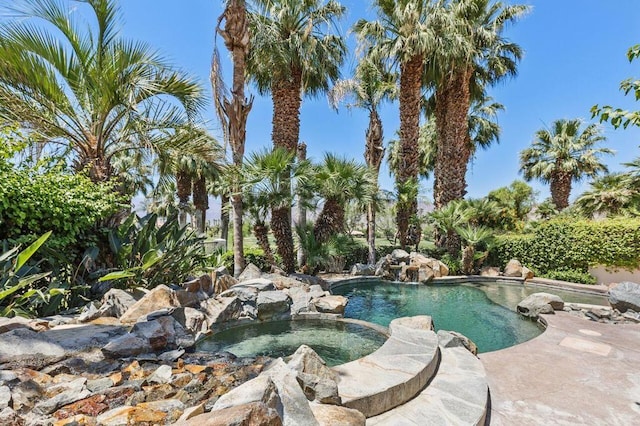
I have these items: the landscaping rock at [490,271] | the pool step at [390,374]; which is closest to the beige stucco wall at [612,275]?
the landscaping rock at [490,271]

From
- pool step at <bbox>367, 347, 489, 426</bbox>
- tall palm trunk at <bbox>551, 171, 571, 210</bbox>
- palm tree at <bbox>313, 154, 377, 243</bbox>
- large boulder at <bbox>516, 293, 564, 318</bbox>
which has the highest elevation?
tall palm trunk at <bbox>551, 171, 571, 210</bbox>

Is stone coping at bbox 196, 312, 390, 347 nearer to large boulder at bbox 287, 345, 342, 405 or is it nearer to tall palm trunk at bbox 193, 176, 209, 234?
large boulder at bbox 287, 345, 342, 405

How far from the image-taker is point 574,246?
440 inches

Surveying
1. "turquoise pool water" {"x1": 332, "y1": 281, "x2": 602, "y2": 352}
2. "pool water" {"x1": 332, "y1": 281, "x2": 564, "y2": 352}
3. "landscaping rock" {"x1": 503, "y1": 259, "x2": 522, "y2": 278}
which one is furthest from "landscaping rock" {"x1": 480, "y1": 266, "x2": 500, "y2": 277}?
"pool water" {"x1": 332, "y1": 281, "x2": 564, "y2": 352}

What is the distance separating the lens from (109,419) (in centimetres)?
207

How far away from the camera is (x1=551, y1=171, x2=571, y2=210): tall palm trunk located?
1798 centimetres

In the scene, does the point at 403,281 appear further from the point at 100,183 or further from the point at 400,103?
the point at 100,183

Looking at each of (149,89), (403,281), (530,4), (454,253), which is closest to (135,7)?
(149,89)

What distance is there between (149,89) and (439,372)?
7134 mm

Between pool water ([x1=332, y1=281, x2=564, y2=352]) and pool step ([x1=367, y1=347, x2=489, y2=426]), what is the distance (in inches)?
80.4

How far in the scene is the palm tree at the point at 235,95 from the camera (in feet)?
28.6

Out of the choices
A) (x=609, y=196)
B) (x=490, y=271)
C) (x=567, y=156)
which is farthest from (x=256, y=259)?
(x=567, y=156)

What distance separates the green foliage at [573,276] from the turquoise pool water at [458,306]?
4.98 ft

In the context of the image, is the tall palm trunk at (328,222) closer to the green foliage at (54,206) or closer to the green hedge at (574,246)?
the green foliage at (54,206)
